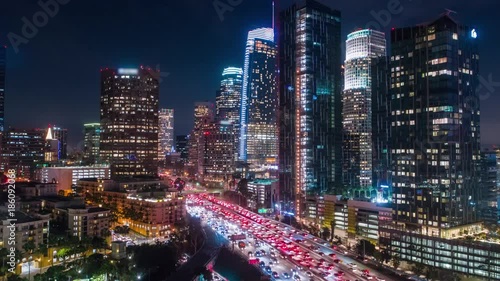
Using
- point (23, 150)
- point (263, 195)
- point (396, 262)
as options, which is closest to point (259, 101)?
point (263, 195)

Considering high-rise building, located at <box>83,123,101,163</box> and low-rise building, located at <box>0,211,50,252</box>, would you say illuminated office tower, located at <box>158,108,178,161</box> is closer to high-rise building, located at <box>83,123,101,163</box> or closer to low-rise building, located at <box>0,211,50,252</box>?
high-rise building, located at <box>83,123,101,163</box>

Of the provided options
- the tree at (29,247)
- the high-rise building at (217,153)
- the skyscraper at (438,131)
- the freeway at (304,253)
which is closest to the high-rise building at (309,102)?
the freeway at (304,253)

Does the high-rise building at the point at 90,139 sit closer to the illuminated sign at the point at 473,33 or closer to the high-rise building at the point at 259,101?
the high-rise building at the point at 259,101

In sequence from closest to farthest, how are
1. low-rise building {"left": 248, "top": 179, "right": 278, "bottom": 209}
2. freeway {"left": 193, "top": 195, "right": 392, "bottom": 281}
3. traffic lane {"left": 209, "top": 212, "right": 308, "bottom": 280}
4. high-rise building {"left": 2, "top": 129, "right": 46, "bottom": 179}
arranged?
freeway {"left": 193, "top": 195, "right": 392, "bottom": 281}
traffic lane {"left": 209, "top": 212, "right": 308, "bottom": 280}
low-rise building {"left": 248, "top": 179, "right": 278, "bottom": 209}
high-rise building {"left": 2, "top": 129, "right": 46, "bottom": 179}

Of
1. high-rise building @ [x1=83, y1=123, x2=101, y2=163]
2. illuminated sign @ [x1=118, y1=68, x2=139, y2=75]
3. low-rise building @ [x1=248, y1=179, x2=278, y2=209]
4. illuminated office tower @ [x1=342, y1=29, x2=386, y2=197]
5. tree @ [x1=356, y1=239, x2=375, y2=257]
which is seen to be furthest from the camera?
high-rise building @ [x1=83, y1=123, x2=101, y2=163]

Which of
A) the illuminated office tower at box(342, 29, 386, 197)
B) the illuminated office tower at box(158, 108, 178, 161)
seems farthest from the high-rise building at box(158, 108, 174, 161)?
the illuminated office tower at box(342, 29, 386, 197)

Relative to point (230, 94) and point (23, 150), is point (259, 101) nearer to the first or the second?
point (230, 94)
